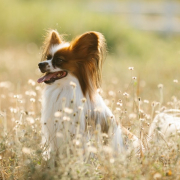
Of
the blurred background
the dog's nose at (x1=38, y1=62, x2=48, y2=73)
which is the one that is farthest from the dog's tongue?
the blurred background

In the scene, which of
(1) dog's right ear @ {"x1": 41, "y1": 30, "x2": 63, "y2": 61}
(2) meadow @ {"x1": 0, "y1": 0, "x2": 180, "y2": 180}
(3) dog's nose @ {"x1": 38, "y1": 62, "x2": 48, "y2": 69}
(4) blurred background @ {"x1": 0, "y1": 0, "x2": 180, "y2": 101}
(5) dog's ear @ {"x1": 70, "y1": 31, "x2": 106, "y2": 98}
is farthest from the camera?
(4) blurred background @ {"x1": 0, "y1": 0, "x2": 180, "y2": 101}

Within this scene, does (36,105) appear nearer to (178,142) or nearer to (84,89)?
(84,89)

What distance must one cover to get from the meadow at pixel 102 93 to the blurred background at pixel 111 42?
0.02m

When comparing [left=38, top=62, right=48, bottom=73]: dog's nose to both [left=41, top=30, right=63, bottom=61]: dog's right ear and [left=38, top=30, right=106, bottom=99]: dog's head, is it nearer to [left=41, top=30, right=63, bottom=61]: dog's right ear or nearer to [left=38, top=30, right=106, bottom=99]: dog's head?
[left=38, top=30, right=106, bottom=99]: dog's head

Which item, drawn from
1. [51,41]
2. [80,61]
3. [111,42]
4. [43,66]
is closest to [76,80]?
[80,61]

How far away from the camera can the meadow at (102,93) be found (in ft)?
11.6

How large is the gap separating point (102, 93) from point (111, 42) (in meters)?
8.14

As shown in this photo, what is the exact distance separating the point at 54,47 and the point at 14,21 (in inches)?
430

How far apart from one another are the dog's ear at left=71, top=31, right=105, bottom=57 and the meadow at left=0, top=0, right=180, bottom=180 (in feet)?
1.46

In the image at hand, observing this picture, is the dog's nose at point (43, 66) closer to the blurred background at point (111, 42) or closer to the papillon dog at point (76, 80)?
the papillon dog at point (76, 80)

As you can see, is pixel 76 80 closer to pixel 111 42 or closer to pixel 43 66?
pixel 43 66

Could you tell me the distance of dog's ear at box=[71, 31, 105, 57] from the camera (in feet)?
14.3

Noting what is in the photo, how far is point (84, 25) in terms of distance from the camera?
47.7 ft

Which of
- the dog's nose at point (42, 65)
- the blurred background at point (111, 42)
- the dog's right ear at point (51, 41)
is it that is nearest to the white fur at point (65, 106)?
the dog's nose at point (42, 65)
